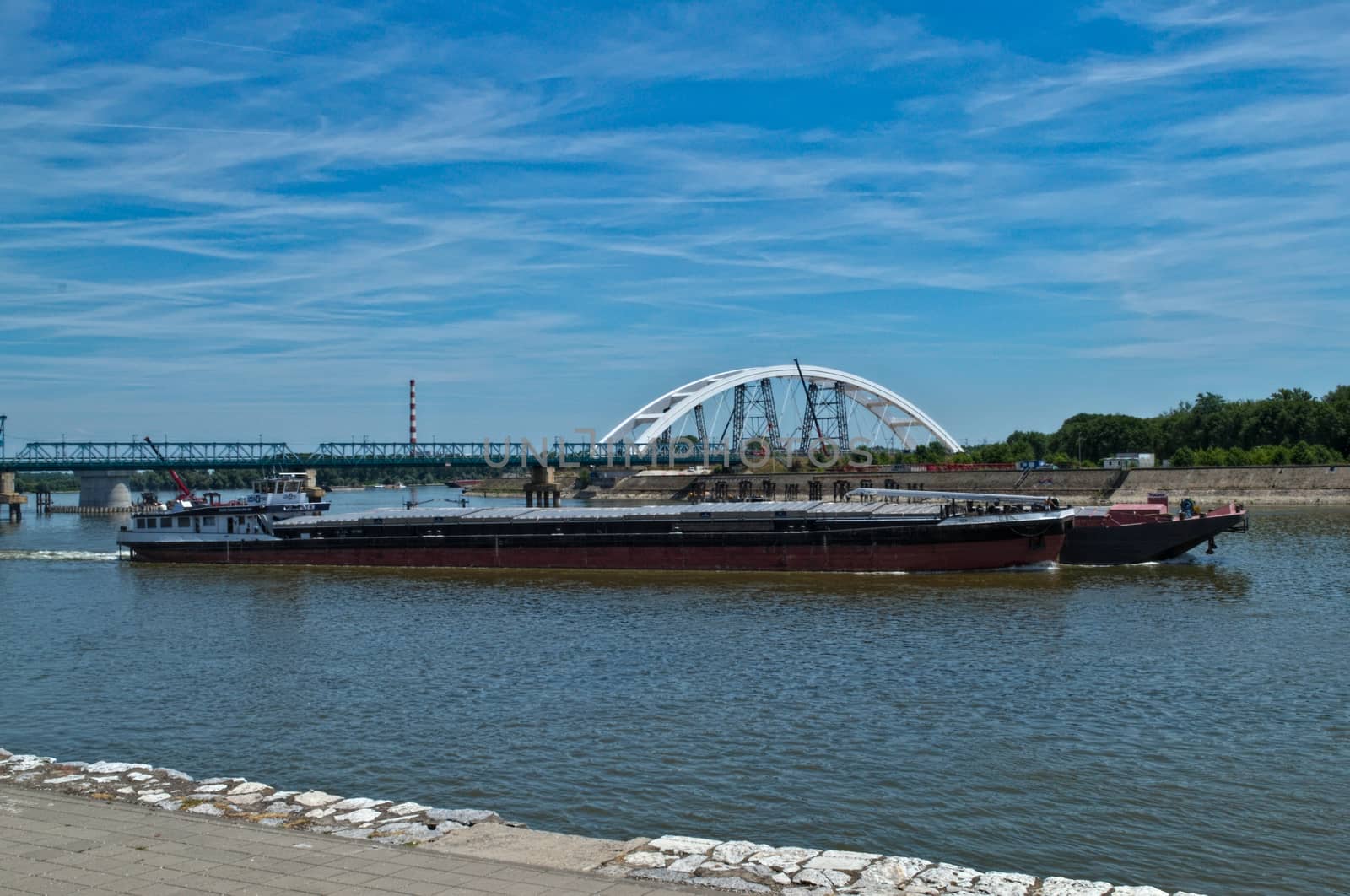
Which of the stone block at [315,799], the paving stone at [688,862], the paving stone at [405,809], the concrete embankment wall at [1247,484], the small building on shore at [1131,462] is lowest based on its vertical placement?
the paving stone at [405,809]

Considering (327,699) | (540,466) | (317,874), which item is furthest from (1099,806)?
(540,466)

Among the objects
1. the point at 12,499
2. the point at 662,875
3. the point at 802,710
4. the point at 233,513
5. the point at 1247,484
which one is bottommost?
the point at 802,710

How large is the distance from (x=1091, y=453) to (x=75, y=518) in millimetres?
114368

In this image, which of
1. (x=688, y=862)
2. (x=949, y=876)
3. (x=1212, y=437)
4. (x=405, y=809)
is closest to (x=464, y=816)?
(x=405, y=809)

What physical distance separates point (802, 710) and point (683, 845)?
897 centimetres

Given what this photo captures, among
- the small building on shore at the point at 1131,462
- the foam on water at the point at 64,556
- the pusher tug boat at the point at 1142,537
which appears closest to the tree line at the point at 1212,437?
the small building on shore at the point at 1131,462

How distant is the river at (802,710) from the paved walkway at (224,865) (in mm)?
3817

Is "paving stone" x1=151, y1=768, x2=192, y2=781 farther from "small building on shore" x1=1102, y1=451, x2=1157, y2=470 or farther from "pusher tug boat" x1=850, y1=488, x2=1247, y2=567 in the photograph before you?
"small building on shore" x1=1102, y1=451, x2=1157, y2=470

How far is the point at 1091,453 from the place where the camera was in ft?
420

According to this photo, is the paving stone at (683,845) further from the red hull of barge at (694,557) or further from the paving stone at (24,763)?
the red hull of barge at (694,557)

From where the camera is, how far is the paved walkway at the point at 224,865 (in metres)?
9.63

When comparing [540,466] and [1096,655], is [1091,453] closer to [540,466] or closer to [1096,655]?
[540,466]

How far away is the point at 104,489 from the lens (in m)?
136

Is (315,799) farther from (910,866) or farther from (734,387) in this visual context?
(734,387)
